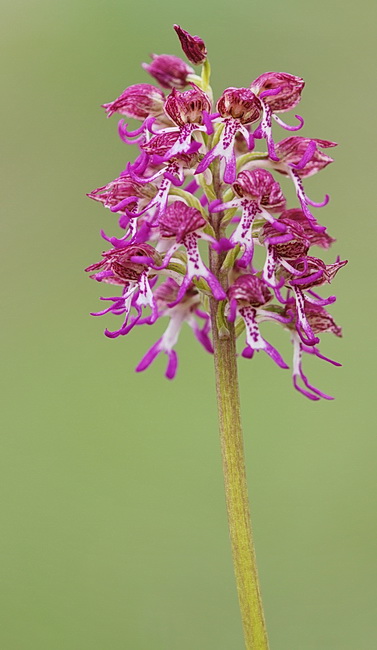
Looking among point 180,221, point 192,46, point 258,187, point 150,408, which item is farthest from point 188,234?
point 150,408

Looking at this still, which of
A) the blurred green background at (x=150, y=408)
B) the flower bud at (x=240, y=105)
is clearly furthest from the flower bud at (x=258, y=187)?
the blurred green background at (x=150, y=408)

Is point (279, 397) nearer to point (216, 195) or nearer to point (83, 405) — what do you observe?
point (83, 405)

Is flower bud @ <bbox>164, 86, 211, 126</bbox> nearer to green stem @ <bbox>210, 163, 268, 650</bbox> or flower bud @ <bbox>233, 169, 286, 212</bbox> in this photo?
flower bud @ <bbox>233, 169, 286, 212</bbox>

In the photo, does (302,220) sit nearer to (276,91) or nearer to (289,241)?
(289,241)

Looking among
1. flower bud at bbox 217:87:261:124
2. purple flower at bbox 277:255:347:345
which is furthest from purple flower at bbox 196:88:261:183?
purple flower at bbox 277:255:347:345

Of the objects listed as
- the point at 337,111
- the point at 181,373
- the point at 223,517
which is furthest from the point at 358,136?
the point at 223,517

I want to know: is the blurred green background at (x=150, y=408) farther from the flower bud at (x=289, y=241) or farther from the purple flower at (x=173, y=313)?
the flower bud at (x=289, y=241)

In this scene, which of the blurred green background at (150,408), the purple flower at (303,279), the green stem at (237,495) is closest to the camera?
the green stem at (237,495)

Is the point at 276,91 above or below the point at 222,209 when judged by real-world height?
above
